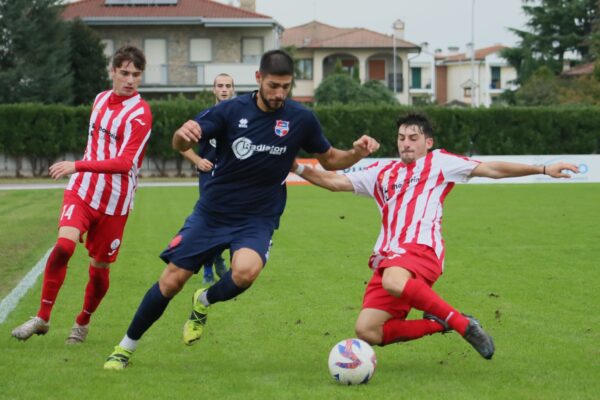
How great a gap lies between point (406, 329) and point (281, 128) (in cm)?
164

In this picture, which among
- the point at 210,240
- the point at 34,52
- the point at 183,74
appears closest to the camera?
the point at 210,240

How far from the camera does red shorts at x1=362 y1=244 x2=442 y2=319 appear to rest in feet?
23.7

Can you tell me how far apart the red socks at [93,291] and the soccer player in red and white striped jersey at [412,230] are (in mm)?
1857

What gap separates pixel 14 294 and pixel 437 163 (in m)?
5.13

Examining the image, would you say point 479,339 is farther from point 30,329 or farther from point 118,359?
point 30,329

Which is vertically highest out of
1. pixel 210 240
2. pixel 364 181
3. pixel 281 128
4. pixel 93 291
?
pixel 281 128

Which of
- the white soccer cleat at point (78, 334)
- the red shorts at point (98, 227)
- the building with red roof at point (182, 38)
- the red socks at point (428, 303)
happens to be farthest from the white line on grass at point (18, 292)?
the building with red roof at point (182, 38)

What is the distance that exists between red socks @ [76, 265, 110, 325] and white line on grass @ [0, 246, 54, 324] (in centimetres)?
115

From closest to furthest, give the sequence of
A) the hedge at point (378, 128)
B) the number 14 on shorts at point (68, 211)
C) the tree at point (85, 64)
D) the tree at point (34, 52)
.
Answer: the number 14 on shorts at point (68, 211) < the hedge at point (378, 128) < the tree at point (34, 52) < the tree at point (85, 64)

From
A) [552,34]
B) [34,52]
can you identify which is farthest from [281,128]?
[552,34]

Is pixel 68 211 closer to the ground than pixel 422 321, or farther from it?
farther from it

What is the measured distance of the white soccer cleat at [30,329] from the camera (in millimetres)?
7770

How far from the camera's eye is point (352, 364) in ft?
21.4

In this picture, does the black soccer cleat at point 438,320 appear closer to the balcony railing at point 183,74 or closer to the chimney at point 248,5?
the balcony railing at point 183,74
